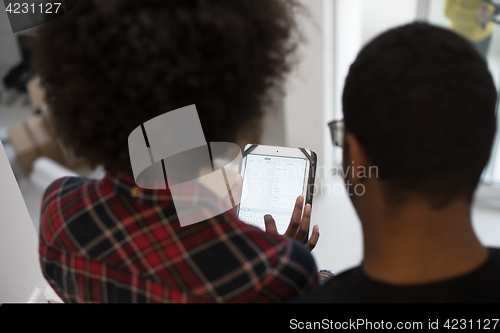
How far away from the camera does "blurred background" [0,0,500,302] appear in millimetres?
1214

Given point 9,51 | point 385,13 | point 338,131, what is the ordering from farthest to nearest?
point 9,51 < point 385,13 < point 338,131

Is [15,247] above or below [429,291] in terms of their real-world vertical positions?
below

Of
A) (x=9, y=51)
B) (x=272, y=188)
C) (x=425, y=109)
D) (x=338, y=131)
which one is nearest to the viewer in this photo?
(x=425, y=109)

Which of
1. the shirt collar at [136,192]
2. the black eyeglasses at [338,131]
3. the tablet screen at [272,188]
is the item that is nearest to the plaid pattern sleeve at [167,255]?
the shirt collar at [136,192]

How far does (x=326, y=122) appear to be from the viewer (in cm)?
132

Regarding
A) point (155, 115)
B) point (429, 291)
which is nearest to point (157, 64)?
point (155, 115)

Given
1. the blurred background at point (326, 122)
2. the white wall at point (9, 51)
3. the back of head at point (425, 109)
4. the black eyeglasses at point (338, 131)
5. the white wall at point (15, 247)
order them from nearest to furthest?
the back of head at point (425, 109), the black eyeglasses at point (338, 131), the white wall at point (15, 247), the blurred background at point (326, 122), the white wall at point (9, 51)

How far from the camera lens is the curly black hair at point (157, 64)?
33cm

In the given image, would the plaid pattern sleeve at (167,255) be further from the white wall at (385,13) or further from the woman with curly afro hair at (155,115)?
the white wall at (385,13)

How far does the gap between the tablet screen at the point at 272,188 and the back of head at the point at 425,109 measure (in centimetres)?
42

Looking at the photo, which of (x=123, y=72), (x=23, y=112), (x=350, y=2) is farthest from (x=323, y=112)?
(x=23, y=112)

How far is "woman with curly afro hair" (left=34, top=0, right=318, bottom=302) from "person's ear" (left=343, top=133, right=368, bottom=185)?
0.30 feet

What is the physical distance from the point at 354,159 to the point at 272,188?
0.41 metres

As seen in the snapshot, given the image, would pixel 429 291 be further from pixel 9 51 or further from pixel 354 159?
pixel 9 51
